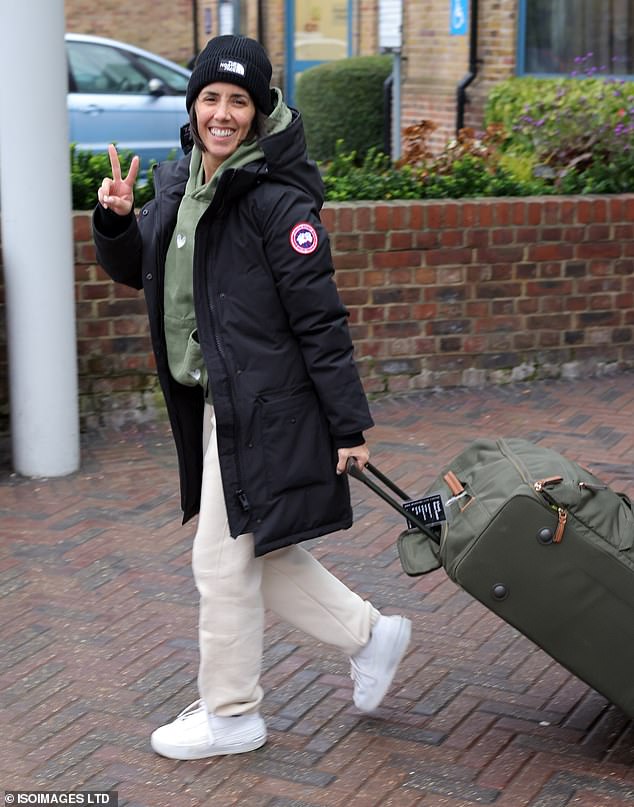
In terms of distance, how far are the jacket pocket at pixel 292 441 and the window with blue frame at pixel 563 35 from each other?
10.2 m

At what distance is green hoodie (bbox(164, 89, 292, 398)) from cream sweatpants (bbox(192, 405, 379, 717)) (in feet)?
0.50

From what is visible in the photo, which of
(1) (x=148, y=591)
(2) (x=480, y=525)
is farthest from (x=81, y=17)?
(2) (x=480, y=525)

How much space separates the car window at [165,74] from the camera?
13797 mm

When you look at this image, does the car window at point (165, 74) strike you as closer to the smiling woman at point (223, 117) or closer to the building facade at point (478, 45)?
the building facade at point (478, 45)

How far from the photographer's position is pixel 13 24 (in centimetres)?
556

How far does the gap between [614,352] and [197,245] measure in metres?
4.50

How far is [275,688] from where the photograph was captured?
159 inches

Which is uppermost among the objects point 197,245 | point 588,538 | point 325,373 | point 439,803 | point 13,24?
point 13,24

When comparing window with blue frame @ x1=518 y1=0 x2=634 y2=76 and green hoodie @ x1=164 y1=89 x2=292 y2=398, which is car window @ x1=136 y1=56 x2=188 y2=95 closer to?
window with blue frame @ x1=518 y1=0 x2=634 y2=76

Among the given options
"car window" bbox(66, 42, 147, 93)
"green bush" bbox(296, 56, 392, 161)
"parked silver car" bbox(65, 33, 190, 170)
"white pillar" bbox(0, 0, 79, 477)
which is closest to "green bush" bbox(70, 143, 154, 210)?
"white pillar" bbox(0, 0, 79, 477)

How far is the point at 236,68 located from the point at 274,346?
67 centimetres

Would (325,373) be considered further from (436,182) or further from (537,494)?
(436,182)

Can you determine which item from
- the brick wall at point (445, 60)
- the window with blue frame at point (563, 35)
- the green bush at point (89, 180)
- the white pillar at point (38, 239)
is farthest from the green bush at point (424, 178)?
the window with blue frame at point (563, 35)

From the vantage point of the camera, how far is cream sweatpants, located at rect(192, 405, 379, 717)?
351 cm
